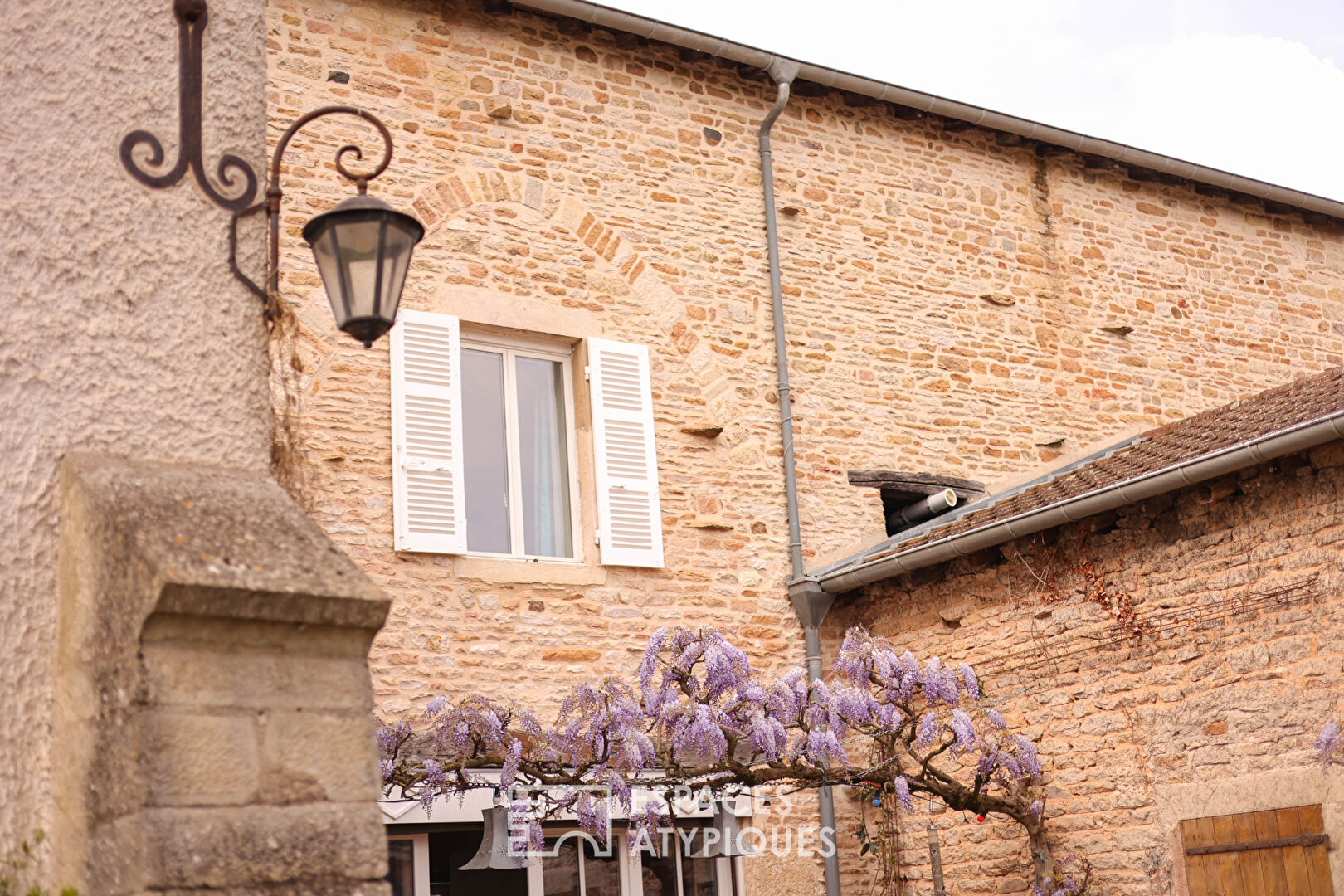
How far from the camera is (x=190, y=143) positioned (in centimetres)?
310

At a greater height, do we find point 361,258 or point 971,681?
point 361,258

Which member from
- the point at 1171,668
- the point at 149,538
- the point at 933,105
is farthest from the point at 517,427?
the point at 149,538

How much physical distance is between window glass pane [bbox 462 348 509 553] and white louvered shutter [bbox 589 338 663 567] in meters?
0.50

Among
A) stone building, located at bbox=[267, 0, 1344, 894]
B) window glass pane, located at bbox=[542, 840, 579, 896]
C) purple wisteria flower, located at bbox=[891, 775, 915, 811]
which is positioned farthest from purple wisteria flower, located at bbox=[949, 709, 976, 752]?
window glass pane, located at bbox=[542, 840, 579, 896]

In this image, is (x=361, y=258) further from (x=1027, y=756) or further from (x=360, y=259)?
(x=1027, y=756)

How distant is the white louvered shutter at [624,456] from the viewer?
7617mm

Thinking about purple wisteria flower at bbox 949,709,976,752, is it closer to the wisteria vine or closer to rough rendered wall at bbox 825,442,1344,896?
the wisteria vine

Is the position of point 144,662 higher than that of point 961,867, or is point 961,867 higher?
point 144,662

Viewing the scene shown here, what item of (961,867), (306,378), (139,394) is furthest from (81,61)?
(961,867)

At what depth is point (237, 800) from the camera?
2.43 metres

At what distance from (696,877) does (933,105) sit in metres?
5.12

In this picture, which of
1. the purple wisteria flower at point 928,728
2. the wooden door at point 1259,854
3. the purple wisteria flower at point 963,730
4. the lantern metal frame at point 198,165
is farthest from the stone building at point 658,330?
the lantern metal frame at point 198,165

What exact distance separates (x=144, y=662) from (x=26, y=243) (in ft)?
3.20

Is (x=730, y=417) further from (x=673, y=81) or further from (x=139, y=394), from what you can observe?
(x=139, y=394)
